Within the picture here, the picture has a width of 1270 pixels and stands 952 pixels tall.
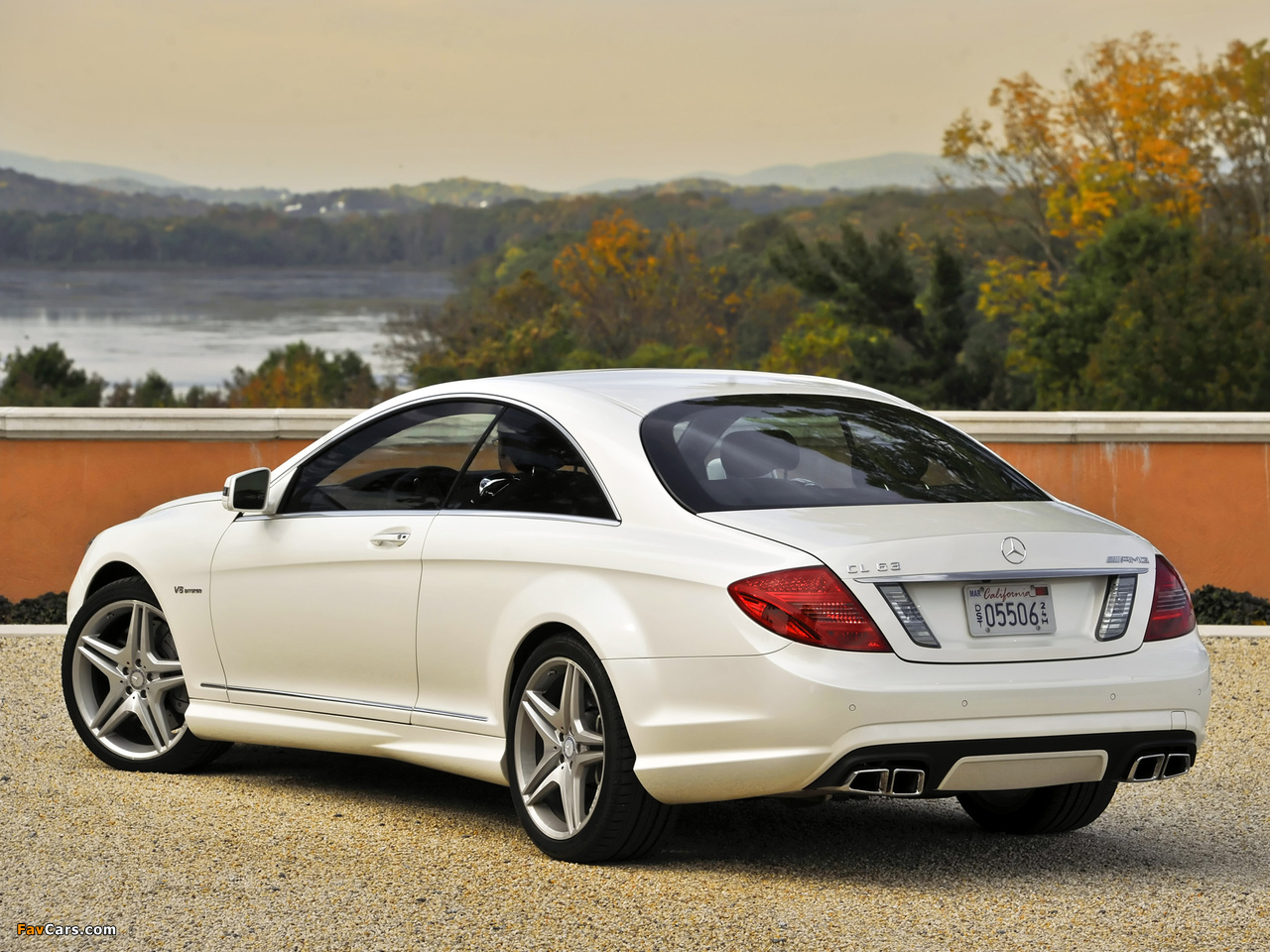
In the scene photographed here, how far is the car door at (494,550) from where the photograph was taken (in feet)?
16.8

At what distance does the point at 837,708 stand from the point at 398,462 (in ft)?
7.85

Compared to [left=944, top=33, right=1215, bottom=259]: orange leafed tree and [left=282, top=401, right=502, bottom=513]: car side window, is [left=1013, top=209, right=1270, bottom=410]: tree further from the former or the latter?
[left=282, top=401, right=502, bottom=513]: car side window

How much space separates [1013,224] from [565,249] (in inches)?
1279

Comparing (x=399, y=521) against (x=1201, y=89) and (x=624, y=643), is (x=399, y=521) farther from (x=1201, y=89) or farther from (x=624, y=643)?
(x=1201, y=89)

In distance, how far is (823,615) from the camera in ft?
14.7

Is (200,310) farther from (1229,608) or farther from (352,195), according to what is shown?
(1229,608)

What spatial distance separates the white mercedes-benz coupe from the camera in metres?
4.53

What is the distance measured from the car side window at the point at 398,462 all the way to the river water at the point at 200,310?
11391 cm

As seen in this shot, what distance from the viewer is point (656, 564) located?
15.6 ft

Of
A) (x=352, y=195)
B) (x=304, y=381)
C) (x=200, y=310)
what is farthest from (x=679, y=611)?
(x=200, y=310)

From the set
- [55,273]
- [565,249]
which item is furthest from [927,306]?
[55,273]

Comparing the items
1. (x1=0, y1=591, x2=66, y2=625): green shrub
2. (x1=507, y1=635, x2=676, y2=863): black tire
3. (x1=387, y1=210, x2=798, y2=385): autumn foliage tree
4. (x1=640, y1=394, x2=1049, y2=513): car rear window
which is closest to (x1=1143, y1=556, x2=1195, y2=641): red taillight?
(x1=640, y1=394, x2=1049, y2=513): car rear window

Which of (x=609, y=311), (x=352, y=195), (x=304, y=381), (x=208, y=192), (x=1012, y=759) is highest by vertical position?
(x=208, y=192)

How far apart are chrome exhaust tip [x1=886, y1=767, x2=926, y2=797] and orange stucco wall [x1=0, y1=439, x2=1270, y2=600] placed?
10.1 metres
